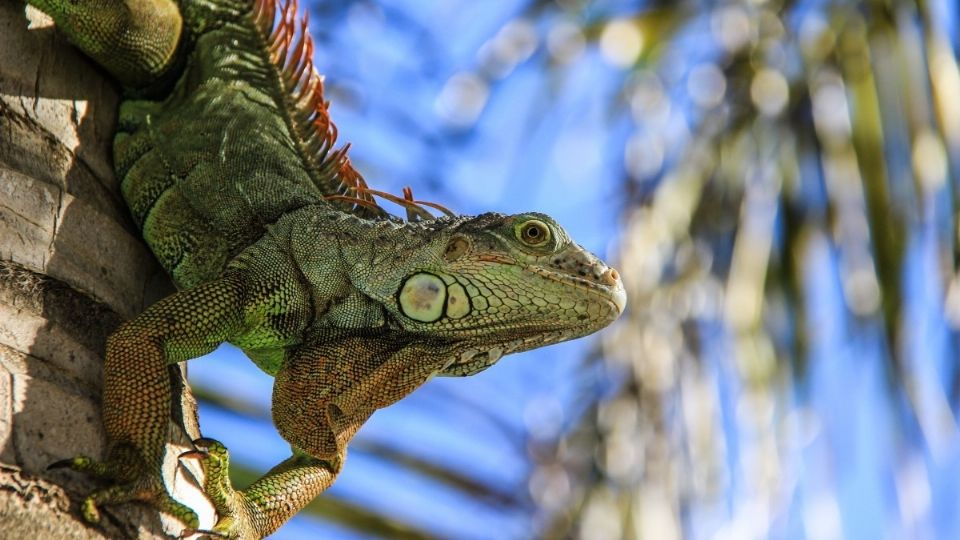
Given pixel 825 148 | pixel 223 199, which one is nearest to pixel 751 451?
pixel 825 148

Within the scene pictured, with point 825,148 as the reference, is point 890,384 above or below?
below

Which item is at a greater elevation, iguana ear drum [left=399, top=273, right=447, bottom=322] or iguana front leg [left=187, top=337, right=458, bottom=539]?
iguana ear drum [left=399, top=273, right=447, bottom=322]

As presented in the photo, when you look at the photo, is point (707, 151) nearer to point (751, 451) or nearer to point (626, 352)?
point (626, 352)

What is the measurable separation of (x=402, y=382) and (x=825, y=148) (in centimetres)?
294

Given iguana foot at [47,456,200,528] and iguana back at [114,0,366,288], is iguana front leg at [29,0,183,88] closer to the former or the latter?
iguana back at [114,0,366,288]

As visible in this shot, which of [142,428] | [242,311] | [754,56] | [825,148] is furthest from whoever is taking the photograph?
[754,56]

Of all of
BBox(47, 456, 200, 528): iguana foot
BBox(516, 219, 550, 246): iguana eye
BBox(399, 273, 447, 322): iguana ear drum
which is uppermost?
BBox(516, 219, 550, 246): iguana eye

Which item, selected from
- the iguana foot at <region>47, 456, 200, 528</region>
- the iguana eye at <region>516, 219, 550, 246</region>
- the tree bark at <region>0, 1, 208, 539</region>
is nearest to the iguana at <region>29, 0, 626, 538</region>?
the iguana eye at <region>516, 219, 550, 246</region>

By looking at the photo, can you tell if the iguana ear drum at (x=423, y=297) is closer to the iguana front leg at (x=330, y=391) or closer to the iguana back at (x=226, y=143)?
the iguana front leg at (x=330, y=391)

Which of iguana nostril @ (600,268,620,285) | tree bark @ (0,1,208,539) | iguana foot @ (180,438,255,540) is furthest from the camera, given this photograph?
iguana nostril @ (600,268,620,285)

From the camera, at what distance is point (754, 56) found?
5859 millimetres

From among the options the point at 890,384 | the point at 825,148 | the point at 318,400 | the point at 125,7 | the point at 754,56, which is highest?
the point at 754,56

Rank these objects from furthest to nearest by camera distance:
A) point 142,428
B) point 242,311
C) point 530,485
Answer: point 530,485
point 242,311
point 142,428

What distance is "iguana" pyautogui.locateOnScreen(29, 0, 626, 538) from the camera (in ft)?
10.6
